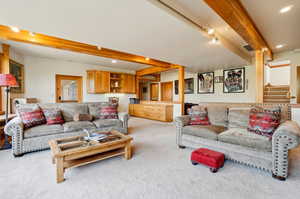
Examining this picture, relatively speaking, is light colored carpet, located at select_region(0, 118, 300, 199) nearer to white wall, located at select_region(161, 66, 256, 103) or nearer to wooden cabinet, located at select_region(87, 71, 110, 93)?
white wall, located at select_region(161, 66, 256, 103)

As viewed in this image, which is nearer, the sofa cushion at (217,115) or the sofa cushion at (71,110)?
the sofa cushion at (217,115)

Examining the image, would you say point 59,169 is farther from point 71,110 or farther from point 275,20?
point 275,20

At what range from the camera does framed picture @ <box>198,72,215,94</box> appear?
660cm

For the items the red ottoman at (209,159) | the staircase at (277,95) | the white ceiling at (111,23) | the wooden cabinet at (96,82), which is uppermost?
the white ceiling at (111,23)

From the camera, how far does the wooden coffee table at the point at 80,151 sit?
5.57 feet

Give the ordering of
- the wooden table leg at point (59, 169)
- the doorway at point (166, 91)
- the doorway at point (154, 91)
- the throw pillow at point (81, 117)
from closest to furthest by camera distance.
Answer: the wooden table leg at point (59, 169) → the throw pillow at point (81, 117) → the doorway at point (166, 91) → the doorway at point (154, 91)

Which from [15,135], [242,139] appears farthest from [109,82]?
[242,139]

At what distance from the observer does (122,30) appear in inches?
100

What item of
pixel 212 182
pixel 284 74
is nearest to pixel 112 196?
pixel 212 182

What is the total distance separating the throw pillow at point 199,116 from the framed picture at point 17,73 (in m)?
5.00

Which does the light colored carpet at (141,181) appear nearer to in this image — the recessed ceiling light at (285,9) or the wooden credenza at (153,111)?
the recessed ceiling light at (285,9)

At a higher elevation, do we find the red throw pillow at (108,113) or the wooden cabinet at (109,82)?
the wooden cabinet at (109,82)

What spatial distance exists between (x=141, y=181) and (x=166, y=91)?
717 centimetres

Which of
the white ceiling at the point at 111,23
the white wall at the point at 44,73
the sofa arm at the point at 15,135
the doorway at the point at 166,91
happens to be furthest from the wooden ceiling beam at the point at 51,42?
the doorway at the point at 166,91
